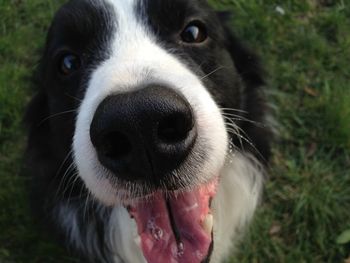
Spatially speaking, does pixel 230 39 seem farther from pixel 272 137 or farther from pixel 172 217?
pixel 172 217

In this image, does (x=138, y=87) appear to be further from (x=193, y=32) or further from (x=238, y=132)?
(x=238, y=132)

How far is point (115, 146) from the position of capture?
1567mm

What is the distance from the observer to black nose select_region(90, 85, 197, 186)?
1.48m

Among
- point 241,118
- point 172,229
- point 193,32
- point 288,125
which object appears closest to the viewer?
point 172,229

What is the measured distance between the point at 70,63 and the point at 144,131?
2.76 feet

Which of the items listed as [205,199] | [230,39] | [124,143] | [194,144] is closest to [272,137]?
[230,39]

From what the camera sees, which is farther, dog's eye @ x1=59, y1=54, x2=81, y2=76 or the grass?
the grass

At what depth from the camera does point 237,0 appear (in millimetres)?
A: 3865

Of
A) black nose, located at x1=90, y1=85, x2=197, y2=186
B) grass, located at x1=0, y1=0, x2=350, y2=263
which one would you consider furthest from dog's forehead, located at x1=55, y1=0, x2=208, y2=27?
grass, located at x1=0, y1=0, x2=350, y2=263

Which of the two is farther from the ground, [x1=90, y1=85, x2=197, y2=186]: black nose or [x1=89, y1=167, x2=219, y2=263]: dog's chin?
[x1=90, y1=85, x2=197, y2=186]: black nose

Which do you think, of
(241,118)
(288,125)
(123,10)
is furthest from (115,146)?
(288,125)

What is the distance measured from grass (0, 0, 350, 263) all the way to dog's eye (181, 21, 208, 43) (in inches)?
43.1

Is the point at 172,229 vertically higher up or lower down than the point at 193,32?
lower down

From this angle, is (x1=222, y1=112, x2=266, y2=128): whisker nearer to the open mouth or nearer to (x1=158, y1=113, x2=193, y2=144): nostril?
the open mouth
